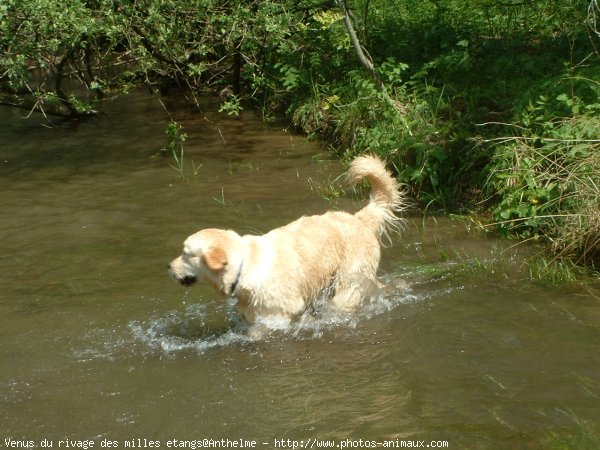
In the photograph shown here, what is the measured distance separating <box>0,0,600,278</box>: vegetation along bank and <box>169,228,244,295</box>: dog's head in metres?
2.95

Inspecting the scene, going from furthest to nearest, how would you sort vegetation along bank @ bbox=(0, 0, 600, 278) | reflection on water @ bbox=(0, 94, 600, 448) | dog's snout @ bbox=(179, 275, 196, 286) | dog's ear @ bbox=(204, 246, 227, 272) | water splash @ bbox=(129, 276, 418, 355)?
1. vegetation along bank @ bbox=(0, 0, 600, 278)
2. water splash @ bbox=(129, 276, 418, 355)
3. dog's snout @ bbox=(179, 275, 196, 286)
4. dog's ear @ bbox=(204, 246, 227, 272)
5. reflection on water @ bbox=(0, 94, 600, 448)

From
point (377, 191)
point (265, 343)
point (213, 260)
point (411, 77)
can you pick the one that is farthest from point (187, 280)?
point (411, 77)

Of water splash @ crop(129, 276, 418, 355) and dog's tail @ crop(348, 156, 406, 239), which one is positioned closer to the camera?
water splash @ crop(129, 276, 418, 355)

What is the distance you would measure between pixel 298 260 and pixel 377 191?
107cm

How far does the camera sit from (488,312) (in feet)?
18.9

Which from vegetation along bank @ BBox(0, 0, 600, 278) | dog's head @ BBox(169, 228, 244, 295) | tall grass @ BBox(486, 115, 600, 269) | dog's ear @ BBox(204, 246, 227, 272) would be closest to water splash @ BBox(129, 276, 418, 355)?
dog's head @ BBox(169, 228, 244, 295)

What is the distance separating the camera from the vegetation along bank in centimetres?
699

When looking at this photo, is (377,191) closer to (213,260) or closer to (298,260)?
(298,260)

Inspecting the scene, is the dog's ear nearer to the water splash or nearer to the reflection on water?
the water splash

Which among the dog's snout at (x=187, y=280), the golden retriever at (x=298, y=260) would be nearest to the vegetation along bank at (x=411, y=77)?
the golden retriever at (x=298, y=260)

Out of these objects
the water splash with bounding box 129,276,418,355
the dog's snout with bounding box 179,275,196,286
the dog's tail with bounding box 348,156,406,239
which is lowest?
the water splash with bounding box 129,276,418,355

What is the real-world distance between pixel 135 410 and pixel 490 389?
2.27 meters

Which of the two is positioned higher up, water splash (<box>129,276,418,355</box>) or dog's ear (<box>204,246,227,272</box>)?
dog's ear (<box>204,246,227,272</box>)

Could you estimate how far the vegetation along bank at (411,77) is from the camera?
22.9ft
